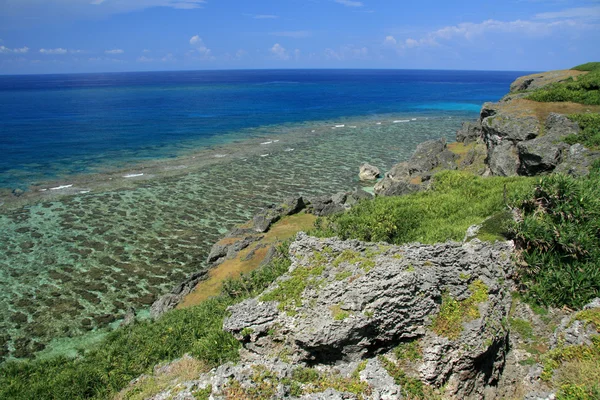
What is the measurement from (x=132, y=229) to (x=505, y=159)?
38.4 meters

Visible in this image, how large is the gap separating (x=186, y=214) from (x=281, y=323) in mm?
34927

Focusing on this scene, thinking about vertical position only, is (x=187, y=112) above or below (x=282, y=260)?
above

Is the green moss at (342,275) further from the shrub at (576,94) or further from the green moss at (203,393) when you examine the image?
the shrub at (576,94)

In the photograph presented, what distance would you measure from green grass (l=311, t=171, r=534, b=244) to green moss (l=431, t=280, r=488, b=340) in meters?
7.43

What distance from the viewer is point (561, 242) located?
16.9 metres

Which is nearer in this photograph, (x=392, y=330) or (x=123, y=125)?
(x=392, y=330)

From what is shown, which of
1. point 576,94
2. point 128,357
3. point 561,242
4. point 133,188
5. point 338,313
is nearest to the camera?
point 338,313

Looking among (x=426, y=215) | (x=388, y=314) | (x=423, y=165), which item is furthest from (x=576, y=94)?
(x=388, y=314)

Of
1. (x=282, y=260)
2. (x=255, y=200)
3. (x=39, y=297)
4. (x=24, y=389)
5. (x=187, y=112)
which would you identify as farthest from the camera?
(x=187, y=112)

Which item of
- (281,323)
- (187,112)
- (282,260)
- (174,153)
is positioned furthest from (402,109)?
(281,323)

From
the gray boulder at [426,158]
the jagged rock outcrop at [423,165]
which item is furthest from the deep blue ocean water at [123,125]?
the gray boulder at [426,158]

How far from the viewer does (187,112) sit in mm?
133250

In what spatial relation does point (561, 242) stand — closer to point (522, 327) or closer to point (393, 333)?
point (522, 327)

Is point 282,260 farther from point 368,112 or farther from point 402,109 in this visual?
point 402,109
